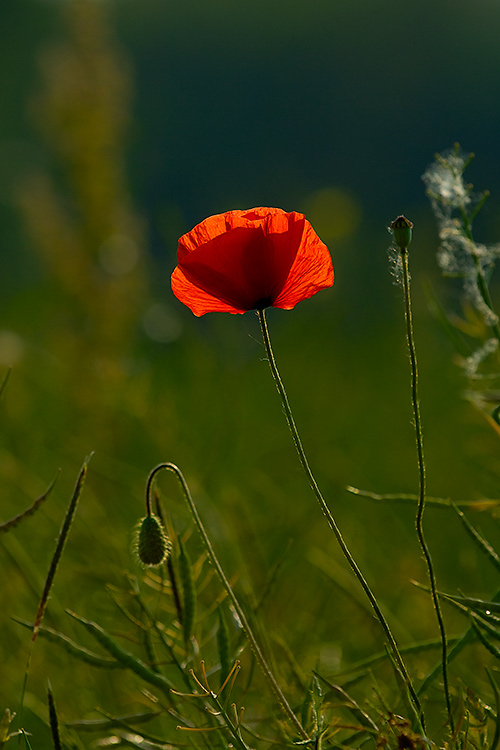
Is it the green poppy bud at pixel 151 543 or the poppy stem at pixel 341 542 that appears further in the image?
the green poppy bud at pixel 151 543

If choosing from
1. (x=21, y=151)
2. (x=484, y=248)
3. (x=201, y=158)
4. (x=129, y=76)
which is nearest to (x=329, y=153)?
(x=201, y=158)

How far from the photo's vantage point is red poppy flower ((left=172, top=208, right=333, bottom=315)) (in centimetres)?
45

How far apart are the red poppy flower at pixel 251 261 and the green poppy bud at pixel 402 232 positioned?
8 cm

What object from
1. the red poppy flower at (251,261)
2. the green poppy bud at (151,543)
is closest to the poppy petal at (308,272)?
the red poppy flower at (251,261)

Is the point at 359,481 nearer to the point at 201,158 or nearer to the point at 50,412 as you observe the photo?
the point at 50,412

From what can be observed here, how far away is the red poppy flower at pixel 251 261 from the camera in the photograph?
0.45 metres

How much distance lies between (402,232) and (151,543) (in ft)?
0.79

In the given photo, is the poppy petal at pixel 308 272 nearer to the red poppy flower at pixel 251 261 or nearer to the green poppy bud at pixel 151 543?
the red poppy flower at pixel 251 261

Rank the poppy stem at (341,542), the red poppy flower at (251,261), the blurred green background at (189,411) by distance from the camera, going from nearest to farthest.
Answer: the poppy stem at (341,542) < the red poppy flower at (251,261) < the blurred green background at (189,411)

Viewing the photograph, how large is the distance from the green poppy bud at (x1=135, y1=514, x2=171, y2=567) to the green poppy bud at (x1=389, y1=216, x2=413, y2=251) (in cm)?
23

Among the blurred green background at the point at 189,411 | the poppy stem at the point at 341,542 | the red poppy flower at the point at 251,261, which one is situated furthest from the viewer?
the blurred green background at the point at 189,411

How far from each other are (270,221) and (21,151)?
27.7 ft

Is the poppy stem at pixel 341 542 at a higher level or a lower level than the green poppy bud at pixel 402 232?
lower

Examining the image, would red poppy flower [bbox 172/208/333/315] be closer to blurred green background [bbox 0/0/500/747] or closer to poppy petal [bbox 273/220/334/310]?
poppy petal [bbox 273/220/334/310]
